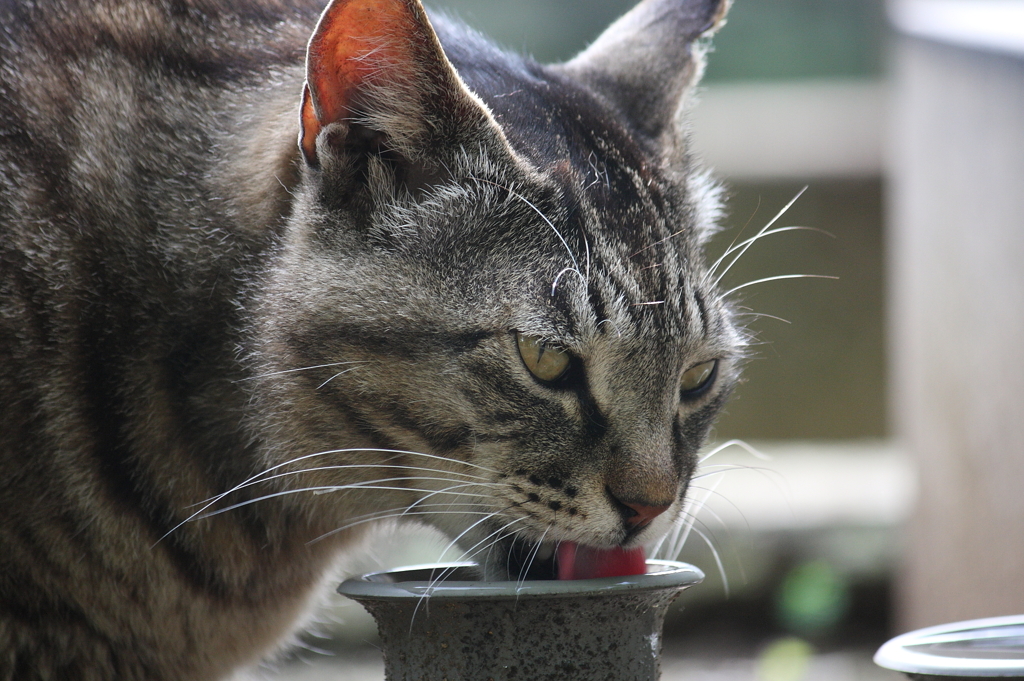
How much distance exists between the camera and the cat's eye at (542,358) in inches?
60.1

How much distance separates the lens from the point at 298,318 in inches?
64.1

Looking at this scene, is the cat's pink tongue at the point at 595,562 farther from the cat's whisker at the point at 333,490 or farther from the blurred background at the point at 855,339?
the blurred background at the point at 855,339

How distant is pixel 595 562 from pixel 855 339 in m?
3.52

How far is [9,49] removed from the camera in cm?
168

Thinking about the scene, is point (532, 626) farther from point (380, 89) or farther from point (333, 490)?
point (380, 89)

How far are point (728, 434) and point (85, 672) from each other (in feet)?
11.0

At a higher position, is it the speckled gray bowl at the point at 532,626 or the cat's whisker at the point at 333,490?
the cat's whisker at the point at 333,490

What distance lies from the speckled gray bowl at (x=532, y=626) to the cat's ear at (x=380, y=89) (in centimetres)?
63

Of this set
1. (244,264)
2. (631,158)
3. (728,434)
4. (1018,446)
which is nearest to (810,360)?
(728,434)

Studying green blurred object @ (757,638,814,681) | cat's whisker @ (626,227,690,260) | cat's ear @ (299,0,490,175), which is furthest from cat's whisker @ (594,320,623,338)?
green blurred object @ (757,638,814,681)

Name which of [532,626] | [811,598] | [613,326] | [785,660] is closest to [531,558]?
[532,626]

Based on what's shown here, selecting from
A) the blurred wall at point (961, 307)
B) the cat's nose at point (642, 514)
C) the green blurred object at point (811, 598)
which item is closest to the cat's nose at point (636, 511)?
the cat's nose at point (642, 514)

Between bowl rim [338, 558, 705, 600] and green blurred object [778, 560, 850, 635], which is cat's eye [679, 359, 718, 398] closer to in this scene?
bowl rim [338, 558, 705, 600]

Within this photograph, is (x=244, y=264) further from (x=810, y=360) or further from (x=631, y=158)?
(x=810, y=360)
